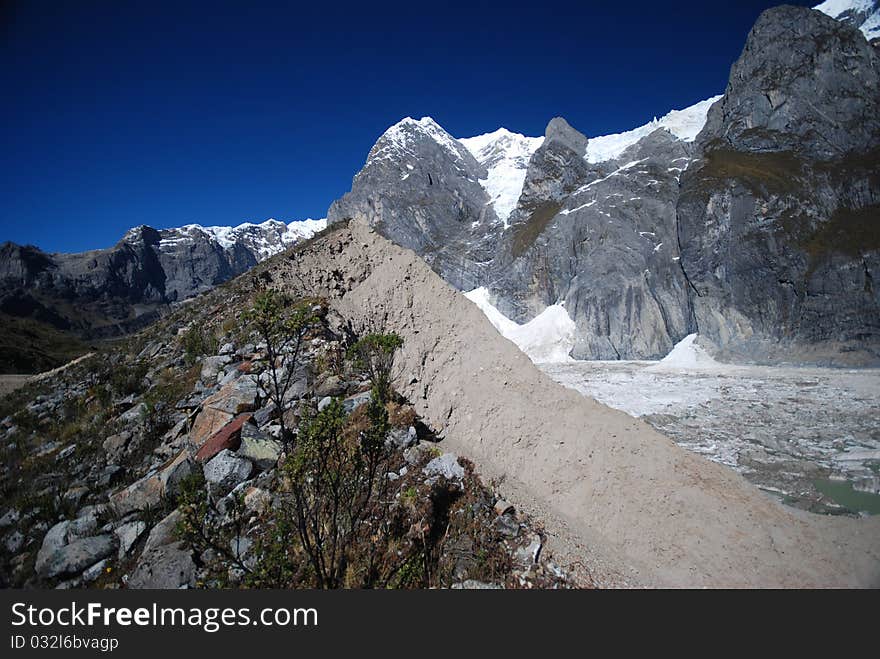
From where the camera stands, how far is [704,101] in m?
111

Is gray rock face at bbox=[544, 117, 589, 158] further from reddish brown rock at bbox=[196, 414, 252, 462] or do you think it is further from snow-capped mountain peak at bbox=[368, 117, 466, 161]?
reddish brown rock at bbox=[196, 414, 252, 462]

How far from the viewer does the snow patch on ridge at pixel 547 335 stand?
63.1 m

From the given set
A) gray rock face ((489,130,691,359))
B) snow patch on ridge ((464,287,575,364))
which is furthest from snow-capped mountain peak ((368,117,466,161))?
snow patch on ridge ((464,287,575,364))

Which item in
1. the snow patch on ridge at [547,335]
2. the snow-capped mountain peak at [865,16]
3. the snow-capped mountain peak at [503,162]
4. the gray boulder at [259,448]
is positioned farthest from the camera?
the snow-capped mountain peak at [503,162]

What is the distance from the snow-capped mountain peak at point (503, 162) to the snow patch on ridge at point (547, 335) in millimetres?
36062

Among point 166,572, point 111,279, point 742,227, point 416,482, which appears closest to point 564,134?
point 742,227

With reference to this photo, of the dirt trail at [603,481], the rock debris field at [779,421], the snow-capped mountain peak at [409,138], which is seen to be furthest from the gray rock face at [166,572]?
the snow-capped mountain peak at [409,138]

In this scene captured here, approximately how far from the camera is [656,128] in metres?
106

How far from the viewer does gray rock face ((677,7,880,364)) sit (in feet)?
133

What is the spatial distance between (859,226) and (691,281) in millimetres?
17049

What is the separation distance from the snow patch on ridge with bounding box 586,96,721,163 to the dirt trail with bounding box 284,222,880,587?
97.5 metres

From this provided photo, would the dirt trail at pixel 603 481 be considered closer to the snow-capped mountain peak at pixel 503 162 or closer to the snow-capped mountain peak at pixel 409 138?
the snow-capped mountain peak at pixel 503 162

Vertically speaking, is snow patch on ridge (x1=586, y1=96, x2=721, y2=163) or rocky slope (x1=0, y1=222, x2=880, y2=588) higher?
snow patch on ridge (x1=586, y1=96, x2=721, y2=163)

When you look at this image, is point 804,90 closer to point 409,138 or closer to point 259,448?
point 259,448
